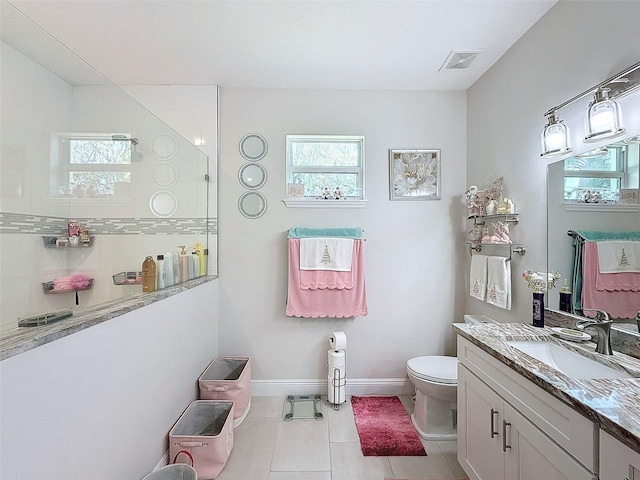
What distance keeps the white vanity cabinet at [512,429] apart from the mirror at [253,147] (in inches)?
78.7

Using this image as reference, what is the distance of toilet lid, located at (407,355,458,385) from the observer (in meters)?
1.85

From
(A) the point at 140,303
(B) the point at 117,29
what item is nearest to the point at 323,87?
(B) the point at 117,29

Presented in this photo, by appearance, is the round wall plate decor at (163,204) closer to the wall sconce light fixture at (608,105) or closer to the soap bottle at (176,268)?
the soap bottle at (176,268)

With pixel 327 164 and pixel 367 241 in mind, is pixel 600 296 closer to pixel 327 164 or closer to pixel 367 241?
pixel 367 241

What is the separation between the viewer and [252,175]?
2.48 metres

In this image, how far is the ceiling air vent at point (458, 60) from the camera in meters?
2.02

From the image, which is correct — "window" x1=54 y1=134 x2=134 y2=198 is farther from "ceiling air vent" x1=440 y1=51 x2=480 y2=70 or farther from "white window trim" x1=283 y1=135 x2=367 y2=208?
"ceiling air vent" x1=440 y1=51 x2=480 y2=70

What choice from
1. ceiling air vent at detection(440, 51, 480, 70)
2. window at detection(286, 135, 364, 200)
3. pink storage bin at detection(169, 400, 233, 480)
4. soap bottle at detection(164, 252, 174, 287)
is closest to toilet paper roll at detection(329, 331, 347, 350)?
pink storage bin at detection(169, 400, 233, 480)

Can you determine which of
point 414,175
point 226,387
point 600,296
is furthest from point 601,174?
point 226,387

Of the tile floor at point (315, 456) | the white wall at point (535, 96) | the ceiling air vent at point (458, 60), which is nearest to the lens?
the white wall at point (535, 96)

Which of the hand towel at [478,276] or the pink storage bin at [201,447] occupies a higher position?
the hand towel at [478,276]

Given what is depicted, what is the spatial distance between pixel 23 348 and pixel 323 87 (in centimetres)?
243

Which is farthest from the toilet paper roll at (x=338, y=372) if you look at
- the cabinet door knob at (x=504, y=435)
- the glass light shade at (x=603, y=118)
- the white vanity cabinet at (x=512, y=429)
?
the glass light shade at (x=603, y=118)

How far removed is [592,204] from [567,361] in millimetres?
742
